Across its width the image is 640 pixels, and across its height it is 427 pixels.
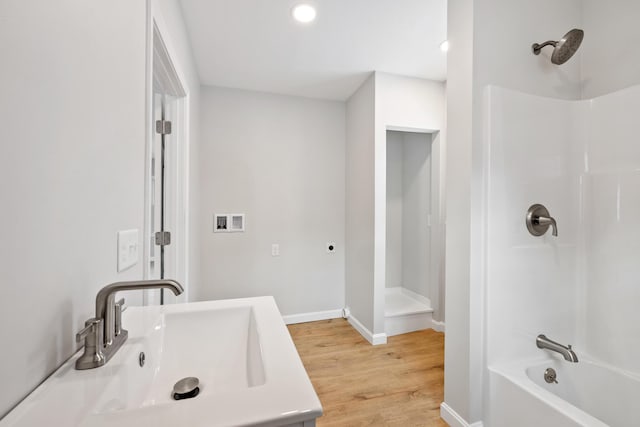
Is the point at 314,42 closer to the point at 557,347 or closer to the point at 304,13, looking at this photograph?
the point at 304,13

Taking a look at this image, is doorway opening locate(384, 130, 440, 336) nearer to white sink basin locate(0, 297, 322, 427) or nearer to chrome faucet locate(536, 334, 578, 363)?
chrome faucet locate(536, 334, 578, 363)

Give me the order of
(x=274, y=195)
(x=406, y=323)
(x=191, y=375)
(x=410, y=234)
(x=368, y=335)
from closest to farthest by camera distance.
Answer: (x=191, y=375) < (x=368, y=335) < (x=406, y=323) < (x=274, y=195) < (x=410, y=234)

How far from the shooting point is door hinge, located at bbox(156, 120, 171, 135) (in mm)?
1899

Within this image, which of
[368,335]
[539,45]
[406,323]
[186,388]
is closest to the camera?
[186,388]

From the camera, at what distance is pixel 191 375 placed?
3.05 feet

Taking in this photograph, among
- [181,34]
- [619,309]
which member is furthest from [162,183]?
[619,309]

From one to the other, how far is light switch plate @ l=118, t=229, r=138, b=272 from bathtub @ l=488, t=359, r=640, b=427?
5.65ft

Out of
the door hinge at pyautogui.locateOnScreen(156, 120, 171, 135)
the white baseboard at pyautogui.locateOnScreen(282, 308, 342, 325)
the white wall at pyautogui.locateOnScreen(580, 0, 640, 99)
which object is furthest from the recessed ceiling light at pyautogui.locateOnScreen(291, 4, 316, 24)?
the white baseboard at pyautogui.locateOnScreen(282, 308, 342, 325)

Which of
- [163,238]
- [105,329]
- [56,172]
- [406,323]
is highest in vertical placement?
[56,172]

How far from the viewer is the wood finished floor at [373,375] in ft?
5.55

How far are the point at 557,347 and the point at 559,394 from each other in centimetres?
25

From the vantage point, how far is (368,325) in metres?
2.70

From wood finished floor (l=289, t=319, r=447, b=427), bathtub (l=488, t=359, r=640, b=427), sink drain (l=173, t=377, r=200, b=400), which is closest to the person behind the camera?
sink drain (l=173, t=377, r=200, b=400)

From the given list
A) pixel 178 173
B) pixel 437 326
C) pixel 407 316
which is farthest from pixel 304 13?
pixel 437 326
